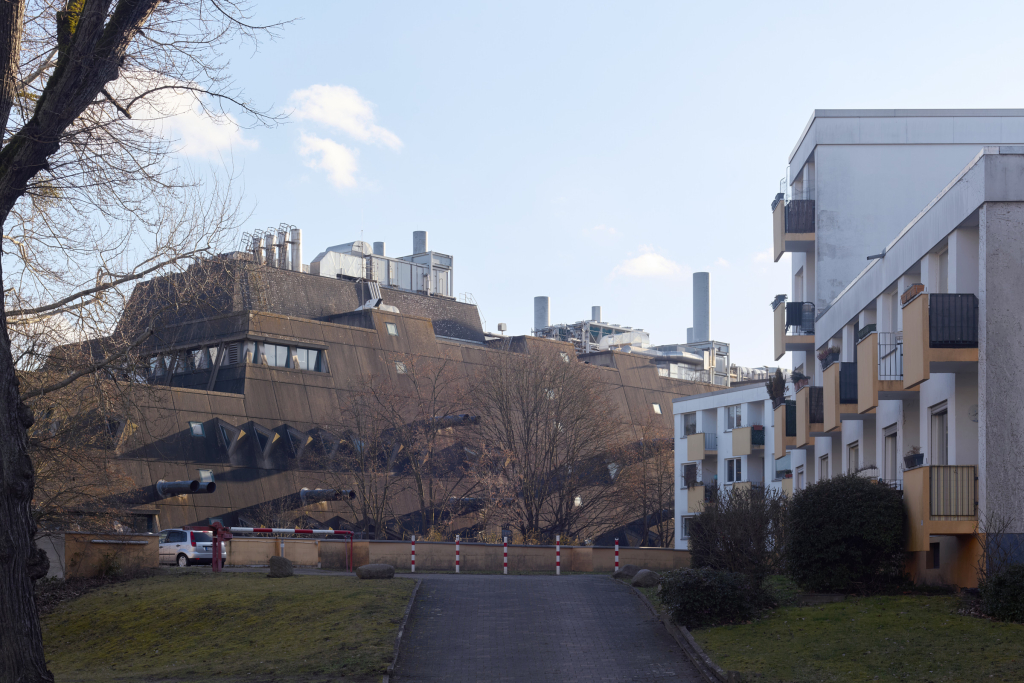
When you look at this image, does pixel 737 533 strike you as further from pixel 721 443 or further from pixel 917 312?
pixel 721 443

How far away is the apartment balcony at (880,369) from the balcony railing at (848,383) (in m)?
2.10

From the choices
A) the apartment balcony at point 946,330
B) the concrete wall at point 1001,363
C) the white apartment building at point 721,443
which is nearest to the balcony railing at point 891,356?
the apartment balcony at point 946,330

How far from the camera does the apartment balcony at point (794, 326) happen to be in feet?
106

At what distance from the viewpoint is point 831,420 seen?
25.6 meters

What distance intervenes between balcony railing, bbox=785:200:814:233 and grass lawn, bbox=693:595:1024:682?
14850 mm

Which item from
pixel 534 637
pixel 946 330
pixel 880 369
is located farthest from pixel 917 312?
pixel 534 637

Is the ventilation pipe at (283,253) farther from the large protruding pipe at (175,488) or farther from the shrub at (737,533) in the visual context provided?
the shrub at (737,533)

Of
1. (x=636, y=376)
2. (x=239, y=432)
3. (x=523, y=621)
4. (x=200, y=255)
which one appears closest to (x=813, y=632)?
(x=523, y=621)

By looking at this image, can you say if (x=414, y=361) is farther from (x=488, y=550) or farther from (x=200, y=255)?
(x=200, y=255)

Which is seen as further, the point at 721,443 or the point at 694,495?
the point at 721,443

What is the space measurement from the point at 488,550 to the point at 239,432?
22.9 metres

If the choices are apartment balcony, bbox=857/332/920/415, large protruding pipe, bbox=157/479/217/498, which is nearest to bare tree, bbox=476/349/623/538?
large protruding pipe, bbox=157/479/217/498

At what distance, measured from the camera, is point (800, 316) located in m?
32.4

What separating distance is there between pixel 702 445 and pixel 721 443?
106 centimetres
